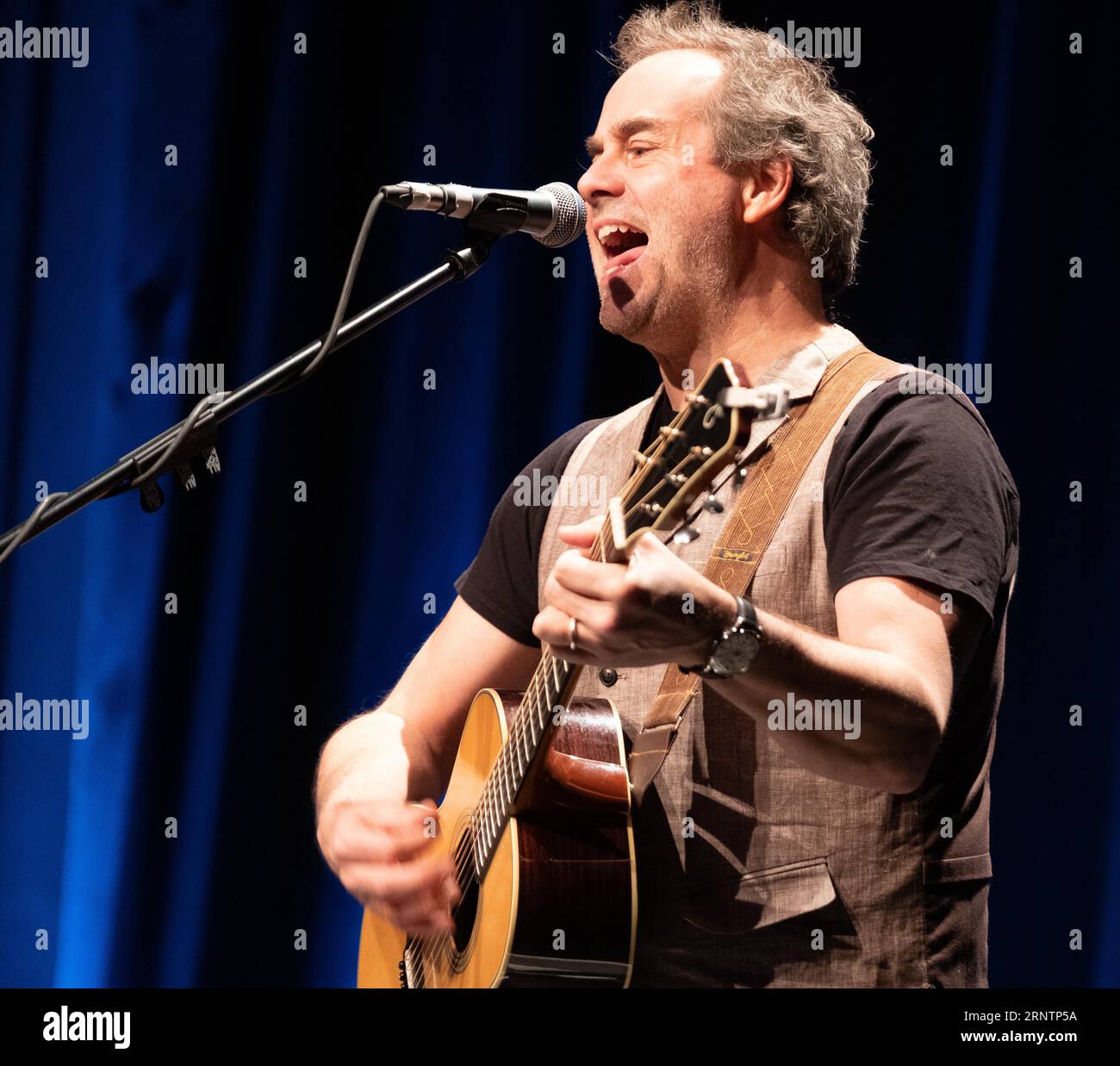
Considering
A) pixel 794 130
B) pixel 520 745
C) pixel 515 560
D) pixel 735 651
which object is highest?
pixel 794 130

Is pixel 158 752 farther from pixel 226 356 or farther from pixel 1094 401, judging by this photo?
pixel 1094 401

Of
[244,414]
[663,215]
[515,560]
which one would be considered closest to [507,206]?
[663,215]

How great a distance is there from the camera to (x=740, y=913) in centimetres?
166

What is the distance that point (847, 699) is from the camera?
138 centimetres

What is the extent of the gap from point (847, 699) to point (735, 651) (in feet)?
0.50

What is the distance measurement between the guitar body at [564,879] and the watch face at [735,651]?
1.27ft

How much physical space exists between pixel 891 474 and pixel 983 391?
129cm

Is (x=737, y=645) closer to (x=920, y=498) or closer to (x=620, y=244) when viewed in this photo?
(x=920, y=498)

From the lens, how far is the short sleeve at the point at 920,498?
151cm

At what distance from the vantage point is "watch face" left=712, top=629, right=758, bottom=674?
1.31 meters

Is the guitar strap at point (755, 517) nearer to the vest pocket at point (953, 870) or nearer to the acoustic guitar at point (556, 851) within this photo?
the acoustic guitar at point (556, 851)

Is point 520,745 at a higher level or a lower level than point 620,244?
lower

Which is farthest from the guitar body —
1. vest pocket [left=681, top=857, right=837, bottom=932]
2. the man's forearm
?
the man's forearm
